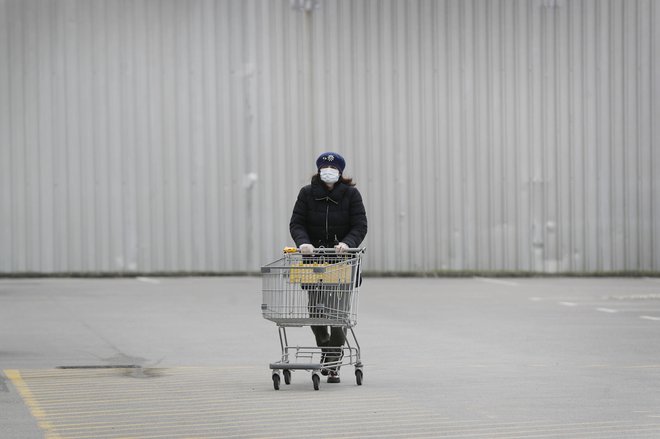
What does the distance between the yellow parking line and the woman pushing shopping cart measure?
1822mm

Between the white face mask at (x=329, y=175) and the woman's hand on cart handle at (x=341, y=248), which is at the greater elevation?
the white face mask at (x=329, y=175)

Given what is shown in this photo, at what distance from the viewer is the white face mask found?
10.9m

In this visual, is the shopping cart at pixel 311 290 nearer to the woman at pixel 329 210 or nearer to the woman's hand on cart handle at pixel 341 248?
the woman's hand on cart handle at pixel 341 248

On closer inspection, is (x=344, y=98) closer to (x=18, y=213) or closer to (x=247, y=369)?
(x=18, y=213)

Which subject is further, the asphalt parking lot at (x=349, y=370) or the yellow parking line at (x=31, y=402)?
the asphalt parking lot at (x=349, y=370)

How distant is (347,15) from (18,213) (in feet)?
25.1

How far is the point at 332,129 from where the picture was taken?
26.6m

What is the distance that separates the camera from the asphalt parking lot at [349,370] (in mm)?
8602

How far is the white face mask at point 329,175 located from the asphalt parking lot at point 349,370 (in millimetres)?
1679

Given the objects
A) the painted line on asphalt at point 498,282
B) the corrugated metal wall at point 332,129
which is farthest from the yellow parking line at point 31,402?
the corrugated metal wall at point 332,129

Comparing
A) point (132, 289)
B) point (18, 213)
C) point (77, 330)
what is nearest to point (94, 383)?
point (77, 330)

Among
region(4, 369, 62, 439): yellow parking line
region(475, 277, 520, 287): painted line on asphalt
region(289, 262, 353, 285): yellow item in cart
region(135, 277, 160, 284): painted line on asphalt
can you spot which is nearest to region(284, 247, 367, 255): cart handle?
region(289, 262, 353, 285): yellow item in cart

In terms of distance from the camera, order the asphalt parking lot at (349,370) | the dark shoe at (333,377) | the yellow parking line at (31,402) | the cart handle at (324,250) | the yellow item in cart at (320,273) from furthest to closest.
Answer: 1. the dark shoe at (333,377)
2. the cart handle at (324,250)
3. the yellow item in cart at (320,273)
4. the asphalt parking lot at (349,370)
5. the yellow parking line at (31,402)

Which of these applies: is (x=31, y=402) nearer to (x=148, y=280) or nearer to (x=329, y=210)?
(x=329, y=210)
